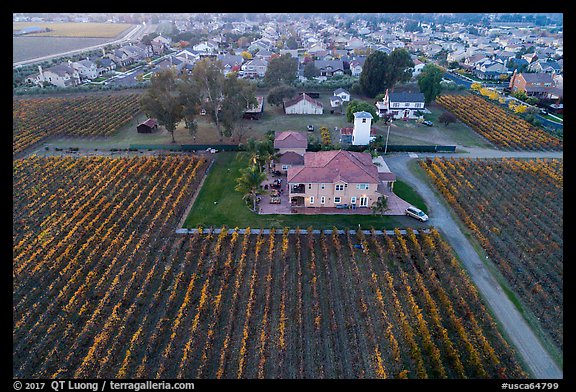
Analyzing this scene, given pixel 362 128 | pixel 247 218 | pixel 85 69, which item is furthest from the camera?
pixel 85 69

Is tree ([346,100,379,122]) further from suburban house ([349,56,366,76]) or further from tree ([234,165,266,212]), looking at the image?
suburban house ([349,56,366,76])

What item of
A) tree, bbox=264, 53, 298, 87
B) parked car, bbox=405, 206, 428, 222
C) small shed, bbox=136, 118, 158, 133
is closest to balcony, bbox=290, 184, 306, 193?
parked car, bbox=405, 206, 428, 222

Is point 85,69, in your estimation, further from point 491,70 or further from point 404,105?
point 491,70

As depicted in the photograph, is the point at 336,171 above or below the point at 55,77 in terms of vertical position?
below

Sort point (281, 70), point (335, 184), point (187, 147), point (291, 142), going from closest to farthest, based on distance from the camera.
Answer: point (335, 184) < point (291, 142) < point (187, 147) < point (281, 70)

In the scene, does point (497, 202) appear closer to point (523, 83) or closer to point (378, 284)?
point (378, 284)

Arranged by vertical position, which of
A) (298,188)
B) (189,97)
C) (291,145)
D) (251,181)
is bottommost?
(298,188)

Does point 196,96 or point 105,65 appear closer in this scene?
point 196,96

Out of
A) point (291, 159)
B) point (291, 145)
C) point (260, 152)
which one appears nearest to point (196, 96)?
point (260, 152)
